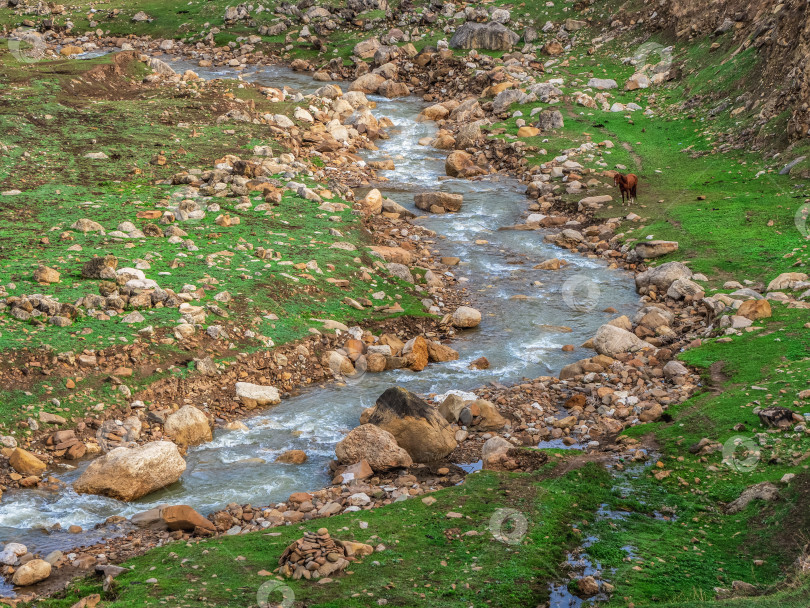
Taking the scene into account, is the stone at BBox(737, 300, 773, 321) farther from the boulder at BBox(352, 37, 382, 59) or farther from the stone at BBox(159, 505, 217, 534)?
the boulder at BBox(352, 37, 382, 59)

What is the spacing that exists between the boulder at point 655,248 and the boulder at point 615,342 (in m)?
5.11

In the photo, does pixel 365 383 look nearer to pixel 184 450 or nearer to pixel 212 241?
pixel 184 450

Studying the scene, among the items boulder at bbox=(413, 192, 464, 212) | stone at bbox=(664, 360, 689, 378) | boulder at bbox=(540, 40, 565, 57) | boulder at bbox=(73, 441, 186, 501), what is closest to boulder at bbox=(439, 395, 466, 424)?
stone at bbox=(664, 360, 689, 378)

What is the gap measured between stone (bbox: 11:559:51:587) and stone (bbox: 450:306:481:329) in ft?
39.4

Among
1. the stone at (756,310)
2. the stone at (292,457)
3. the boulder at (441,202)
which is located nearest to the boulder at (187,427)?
the stone at (292,457)

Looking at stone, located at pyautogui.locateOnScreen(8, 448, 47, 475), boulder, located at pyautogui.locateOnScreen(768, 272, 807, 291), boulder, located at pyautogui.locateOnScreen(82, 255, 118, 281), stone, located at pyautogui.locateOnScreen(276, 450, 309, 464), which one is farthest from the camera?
boulder, located at pyautogui.locateOnScreen(768, 272, 807, 291)

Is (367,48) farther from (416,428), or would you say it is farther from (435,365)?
(416,428)

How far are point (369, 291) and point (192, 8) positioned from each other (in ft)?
141

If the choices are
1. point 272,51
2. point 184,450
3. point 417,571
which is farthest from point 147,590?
→ point 272,51

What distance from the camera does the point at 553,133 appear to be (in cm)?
3238

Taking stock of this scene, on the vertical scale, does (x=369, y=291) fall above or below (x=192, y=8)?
below

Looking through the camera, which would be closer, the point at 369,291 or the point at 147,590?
the point at 147,590

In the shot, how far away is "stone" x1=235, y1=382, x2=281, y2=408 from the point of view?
16.1m

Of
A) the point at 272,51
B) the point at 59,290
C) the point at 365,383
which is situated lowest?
the point at 365,383
